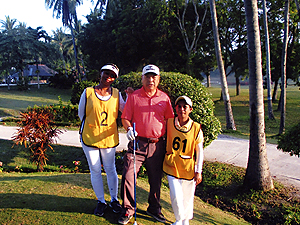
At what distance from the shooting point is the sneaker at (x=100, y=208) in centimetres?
344

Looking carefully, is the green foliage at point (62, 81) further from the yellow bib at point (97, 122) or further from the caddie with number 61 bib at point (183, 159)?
the caddie with number 61 bib at point (183, 159)

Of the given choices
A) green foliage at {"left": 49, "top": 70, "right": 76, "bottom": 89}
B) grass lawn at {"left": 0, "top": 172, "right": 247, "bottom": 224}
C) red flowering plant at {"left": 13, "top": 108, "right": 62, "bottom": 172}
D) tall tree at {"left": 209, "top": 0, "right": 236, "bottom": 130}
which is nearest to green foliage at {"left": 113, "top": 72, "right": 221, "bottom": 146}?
grass lawn at {"left": 0, "top": 172, "right": 247, "bottom": 224}

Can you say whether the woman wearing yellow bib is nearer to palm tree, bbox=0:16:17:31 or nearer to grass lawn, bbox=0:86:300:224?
grass lawn, bbox=0:86:300:224

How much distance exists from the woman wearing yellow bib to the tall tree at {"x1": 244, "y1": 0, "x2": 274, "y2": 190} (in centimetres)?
305

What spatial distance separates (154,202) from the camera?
11.9 ft

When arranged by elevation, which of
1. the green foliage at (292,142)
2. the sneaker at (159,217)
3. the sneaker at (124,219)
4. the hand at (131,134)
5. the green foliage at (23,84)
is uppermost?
the green foliage at (23,84)

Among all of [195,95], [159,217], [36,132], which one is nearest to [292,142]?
[195,95]

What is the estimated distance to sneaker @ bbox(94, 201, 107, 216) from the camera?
3.44m

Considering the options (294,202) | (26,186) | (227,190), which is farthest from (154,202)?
(294,202)

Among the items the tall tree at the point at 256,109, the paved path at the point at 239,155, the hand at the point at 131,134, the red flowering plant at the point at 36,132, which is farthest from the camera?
the paved path at the point at 239,155

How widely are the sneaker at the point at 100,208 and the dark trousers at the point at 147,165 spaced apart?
0.30 m

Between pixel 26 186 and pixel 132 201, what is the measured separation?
186 cm

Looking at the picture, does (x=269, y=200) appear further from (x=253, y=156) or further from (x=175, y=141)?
(x=175, y=141)

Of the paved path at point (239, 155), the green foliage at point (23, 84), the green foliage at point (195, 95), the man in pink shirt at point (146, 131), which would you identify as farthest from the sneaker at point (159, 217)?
the green foliage at point (23, 84)
